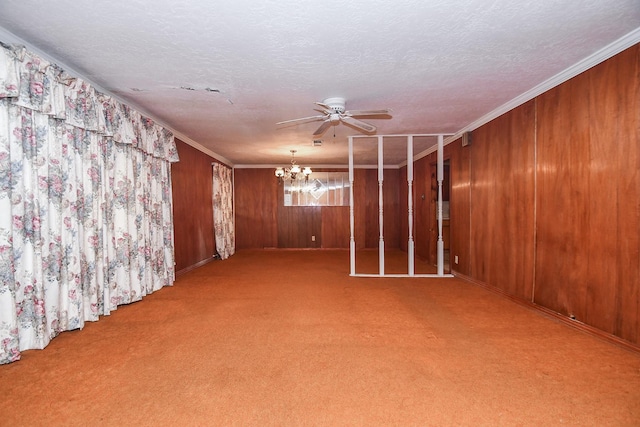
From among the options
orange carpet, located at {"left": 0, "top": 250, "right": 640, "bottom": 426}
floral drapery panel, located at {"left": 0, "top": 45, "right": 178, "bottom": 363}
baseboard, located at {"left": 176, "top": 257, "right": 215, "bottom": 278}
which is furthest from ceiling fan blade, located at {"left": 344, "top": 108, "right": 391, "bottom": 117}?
baseboard, located at {"left": 176, "top": 257, "right": 215, "bottom": 278}

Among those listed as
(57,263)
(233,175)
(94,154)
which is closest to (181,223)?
(94,154)

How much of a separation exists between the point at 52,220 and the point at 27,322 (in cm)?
81

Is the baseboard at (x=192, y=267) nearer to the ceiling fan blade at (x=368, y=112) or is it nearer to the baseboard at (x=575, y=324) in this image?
the ceiling fan blade at (x=368, y=112)

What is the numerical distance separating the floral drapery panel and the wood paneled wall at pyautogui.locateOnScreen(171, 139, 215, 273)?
1201 mm

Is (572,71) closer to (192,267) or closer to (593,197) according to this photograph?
(593,197)

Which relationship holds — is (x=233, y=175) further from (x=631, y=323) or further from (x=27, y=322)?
(x=631, y=323)

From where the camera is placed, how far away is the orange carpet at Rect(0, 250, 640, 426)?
1.65 meters

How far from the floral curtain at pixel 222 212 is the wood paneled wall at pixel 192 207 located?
11cm

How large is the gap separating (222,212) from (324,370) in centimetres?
560

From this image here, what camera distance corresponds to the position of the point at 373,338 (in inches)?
103

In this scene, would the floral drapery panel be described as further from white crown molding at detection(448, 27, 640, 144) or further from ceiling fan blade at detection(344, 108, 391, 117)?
white crown molding at detection(448, 27, 640, 144)

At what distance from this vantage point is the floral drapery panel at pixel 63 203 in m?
2.19

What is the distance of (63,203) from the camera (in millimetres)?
2672

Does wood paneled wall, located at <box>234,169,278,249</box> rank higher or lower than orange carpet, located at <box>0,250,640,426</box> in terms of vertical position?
higher
